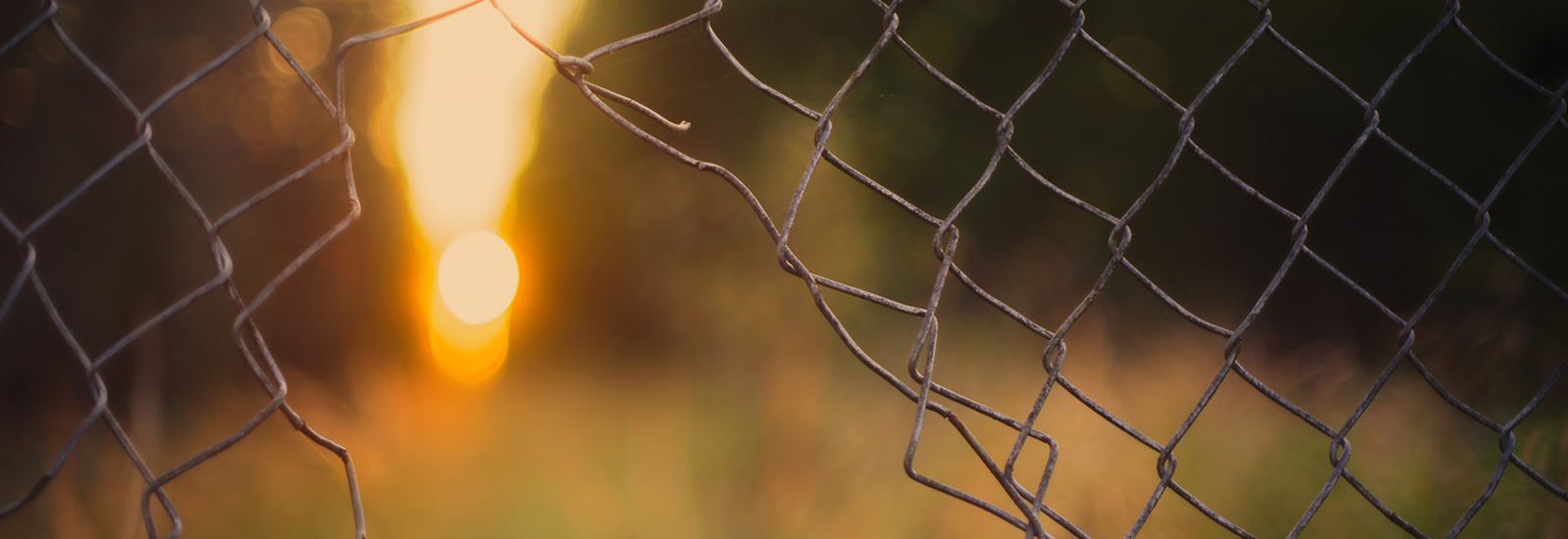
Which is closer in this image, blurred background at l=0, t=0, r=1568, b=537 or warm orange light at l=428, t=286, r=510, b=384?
blurred background at l=0, t=0, r=1568, b=537

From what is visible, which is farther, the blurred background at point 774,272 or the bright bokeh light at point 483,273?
the bright bokeh light at point 483,273

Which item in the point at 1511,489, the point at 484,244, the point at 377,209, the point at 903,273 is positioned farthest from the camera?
the point at 484,244

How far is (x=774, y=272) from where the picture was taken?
11.5ft

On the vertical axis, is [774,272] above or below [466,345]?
above

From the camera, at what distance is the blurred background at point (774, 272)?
7.70ft

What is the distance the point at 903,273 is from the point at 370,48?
90.0 inches

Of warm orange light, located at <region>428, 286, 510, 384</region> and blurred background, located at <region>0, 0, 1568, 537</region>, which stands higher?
blurred background, located at <region>0, 0, 1568, 537</region>

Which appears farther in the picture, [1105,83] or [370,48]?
[1105,83]

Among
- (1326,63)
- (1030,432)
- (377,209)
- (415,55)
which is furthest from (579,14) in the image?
(1030,432)

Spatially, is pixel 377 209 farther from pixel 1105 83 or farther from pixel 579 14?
pixel 1105 83

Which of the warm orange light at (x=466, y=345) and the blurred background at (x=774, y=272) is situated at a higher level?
the blurred background at (x=774, y=272)

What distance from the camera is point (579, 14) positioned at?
11.7 feet

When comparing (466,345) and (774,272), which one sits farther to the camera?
(466,345)

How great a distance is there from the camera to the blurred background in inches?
92.4
